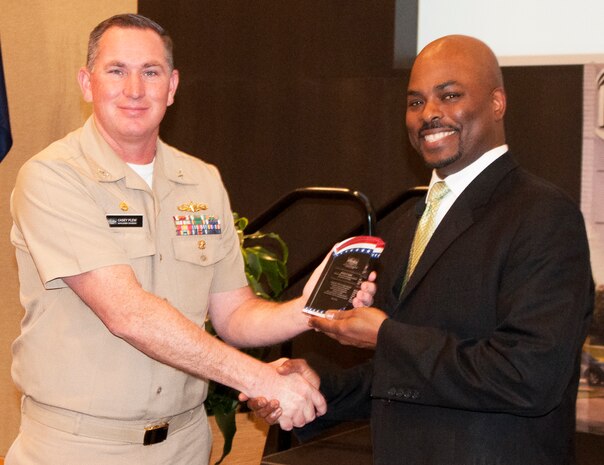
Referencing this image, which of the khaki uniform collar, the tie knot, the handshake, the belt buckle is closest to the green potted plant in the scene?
the handshake

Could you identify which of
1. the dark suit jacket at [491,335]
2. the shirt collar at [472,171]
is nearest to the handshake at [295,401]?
the dark suit jacket at [491,335]

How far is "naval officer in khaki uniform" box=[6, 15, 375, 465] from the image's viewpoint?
8.01 feet

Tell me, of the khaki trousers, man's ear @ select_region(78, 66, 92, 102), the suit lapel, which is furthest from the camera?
man's ear @ select_region(78, 66, 92, 102)

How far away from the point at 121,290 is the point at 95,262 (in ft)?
0.33

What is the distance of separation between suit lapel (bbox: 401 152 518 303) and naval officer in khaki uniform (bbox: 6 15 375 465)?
331 mm

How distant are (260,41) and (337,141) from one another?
74cm

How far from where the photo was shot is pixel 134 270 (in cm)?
257

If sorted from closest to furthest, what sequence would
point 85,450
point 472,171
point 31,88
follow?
1. point 472,171
2. point 85,450
3. point 31,88

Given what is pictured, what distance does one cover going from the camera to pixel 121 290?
246 cm

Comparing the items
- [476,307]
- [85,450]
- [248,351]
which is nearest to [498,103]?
[476,307]

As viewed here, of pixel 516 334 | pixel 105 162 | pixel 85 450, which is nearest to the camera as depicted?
pixel 516 334

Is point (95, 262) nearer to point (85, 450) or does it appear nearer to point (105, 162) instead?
point (105, 162)

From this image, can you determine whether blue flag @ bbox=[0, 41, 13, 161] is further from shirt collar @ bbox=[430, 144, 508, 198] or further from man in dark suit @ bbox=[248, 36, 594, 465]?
shirt collar @ bbox=[430, 144, 508, 198]

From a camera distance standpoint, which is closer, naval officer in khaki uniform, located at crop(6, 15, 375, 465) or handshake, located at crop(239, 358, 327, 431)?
naval officer in khaki uniform, located at crop(6, 15, 375, 465)
